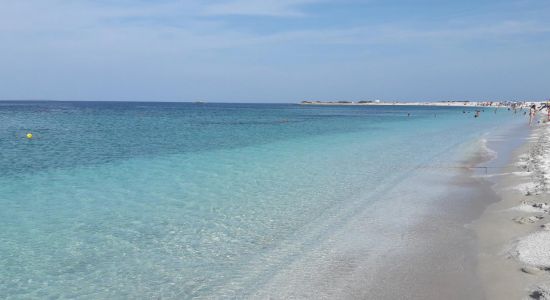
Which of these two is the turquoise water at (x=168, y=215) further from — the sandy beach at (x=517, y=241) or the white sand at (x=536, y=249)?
the white sand at (x=536, y=249)

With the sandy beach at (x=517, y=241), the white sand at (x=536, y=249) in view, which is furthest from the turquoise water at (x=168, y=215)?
the white sand at (x=536, y=249)

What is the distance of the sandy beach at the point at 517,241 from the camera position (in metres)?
6.56

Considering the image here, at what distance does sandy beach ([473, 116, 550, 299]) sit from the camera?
6.56m

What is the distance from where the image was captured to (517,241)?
28.0ft

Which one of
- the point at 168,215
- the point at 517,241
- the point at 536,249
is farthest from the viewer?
the point at 168,215

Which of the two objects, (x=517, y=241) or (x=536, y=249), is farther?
(x=517, y=241)

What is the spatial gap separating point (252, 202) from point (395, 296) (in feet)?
21.3

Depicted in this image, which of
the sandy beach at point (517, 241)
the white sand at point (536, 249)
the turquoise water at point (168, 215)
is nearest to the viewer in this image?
the sandy beach at point (517, 241)

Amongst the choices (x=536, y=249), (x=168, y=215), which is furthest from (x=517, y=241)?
(x=168, y=215)

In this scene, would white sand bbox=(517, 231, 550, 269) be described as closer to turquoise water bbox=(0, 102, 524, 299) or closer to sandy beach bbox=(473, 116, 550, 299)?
A: sandy beach bbox=(473, 116, 550, 299)

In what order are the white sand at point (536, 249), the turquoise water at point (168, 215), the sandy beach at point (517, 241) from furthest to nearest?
1. the white sand at point (536, 249)
2. the turquoise water at point (168, 215)
3. the sandy beach at point (517, 241)

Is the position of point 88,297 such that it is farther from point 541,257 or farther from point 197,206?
point 541,257

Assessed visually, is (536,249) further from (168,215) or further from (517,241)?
(168,215)

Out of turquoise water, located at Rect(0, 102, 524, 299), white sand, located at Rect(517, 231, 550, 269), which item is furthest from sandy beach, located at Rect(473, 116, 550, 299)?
turquoise water, located at Rect(0, 102, 524, 299)
